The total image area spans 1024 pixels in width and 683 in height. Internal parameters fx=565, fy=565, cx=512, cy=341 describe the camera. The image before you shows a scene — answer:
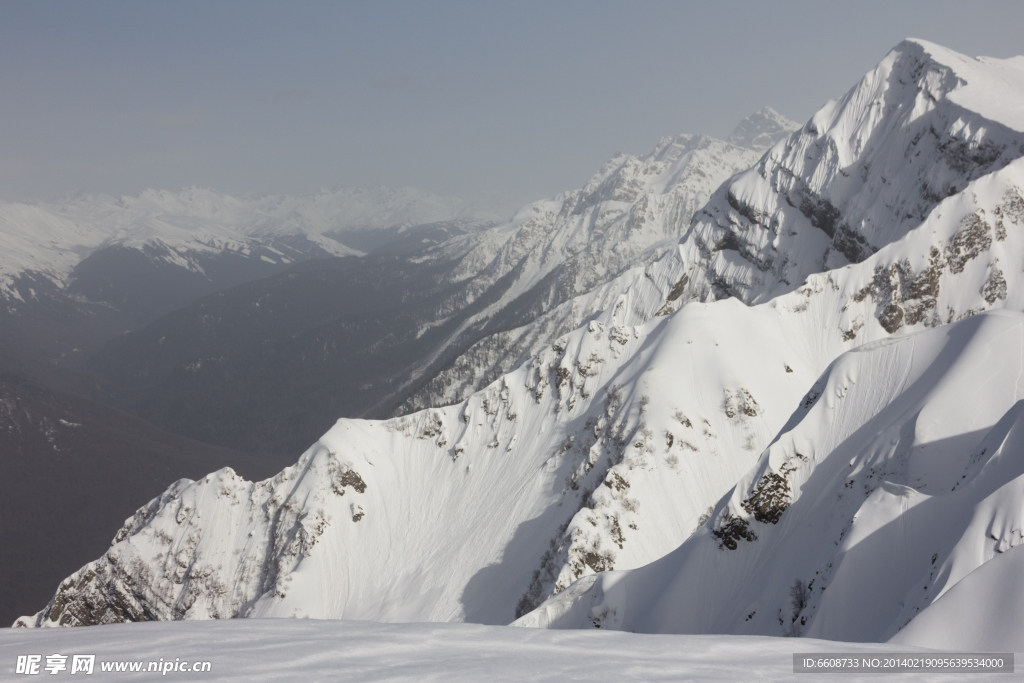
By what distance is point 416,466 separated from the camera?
4161 inches

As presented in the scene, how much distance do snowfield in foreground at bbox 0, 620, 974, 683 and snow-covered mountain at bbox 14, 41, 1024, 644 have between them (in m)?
16.0

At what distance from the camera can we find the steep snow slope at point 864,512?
88.7ft

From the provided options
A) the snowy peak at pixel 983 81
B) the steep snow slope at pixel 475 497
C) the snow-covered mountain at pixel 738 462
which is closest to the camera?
the snow-covered mountain at pixel 738 462

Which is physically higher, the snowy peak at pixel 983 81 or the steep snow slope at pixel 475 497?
the snowy peak at pixel 983 81

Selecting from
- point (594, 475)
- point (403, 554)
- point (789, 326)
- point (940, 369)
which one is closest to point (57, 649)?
point (940, 369)

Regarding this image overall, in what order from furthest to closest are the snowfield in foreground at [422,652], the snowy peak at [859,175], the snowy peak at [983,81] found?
the snowy peak at [859,175] < the snowy peak at [983,81] < the snowfield in foreground at [422,652]

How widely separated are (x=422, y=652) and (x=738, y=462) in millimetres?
72821

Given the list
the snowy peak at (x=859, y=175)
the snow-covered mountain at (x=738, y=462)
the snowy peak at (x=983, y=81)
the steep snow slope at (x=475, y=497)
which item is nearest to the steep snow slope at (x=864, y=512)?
the snow-covered mountain at (x=738, y=462)

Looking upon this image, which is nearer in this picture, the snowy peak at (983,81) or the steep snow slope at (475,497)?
the steep snow slope at (475,497)

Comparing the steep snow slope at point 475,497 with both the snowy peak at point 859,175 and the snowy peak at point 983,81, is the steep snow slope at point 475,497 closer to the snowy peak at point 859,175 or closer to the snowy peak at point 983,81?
the snowy peak at point 859,175

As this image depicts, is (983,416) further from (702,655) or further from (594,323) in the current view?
(594,323)

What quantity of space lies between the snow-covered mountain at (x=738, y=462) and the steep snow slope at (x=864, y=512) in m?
0.19

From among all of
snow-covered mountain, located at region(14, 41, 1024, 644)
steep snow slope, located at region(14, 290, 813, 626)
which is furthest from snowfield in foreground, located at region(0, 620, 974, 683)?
steep snow slope, located at region(14, 290, 813, 626)

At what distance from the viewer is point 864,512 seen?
32.4 meters
